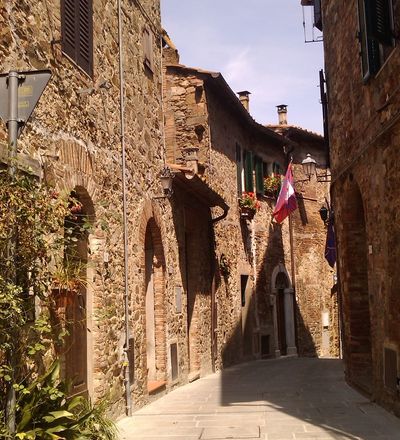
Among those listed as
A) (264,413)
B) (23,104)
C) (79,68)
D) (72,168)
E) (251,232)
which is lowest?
(264,413)

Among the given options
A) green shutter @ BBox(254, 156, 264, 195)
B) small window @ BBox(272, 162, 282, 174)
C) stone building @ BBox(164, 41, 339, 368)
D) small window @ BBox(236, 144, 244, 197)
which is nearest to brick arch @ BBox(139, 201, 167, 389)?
stone building @ BBox(164, 41, 339, 368)

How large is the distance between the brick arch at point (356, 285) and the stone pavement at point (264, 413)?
1.69 feet

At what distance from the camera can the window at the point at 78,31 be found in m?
6.98

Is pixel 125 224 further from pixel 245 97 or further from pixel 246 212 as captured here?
pixel 245 97

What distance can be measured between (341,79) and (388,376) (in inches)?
186

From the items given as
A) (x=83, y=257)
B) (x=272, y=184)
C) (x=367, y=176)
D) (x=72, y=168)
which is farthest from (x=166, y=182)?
(x=272, y=184)

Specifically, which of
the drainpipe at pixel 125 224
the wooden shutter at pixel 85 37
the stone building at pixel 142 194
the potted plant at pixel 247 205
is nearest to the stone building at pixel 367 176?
the stone building at pixel 142 194

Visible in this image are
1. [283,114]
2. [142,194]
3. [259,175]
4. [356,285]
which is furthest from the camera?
[283,114]

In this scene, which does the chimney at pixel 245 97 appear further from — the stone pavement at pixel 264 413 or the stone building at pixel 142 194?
the stone pavement at pixel 264 413

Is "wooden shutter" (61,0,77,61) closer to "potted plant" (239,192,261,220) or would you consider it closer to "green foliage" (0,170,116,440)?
"green foliage" (0,170,116,440)

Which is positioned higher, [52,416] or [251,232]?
[251,232]

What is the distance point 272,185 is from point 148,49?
976 centimetres

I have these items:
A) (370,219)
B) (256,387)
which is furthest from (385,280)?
(256,387)

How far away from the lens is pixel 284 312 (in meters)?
20.4
